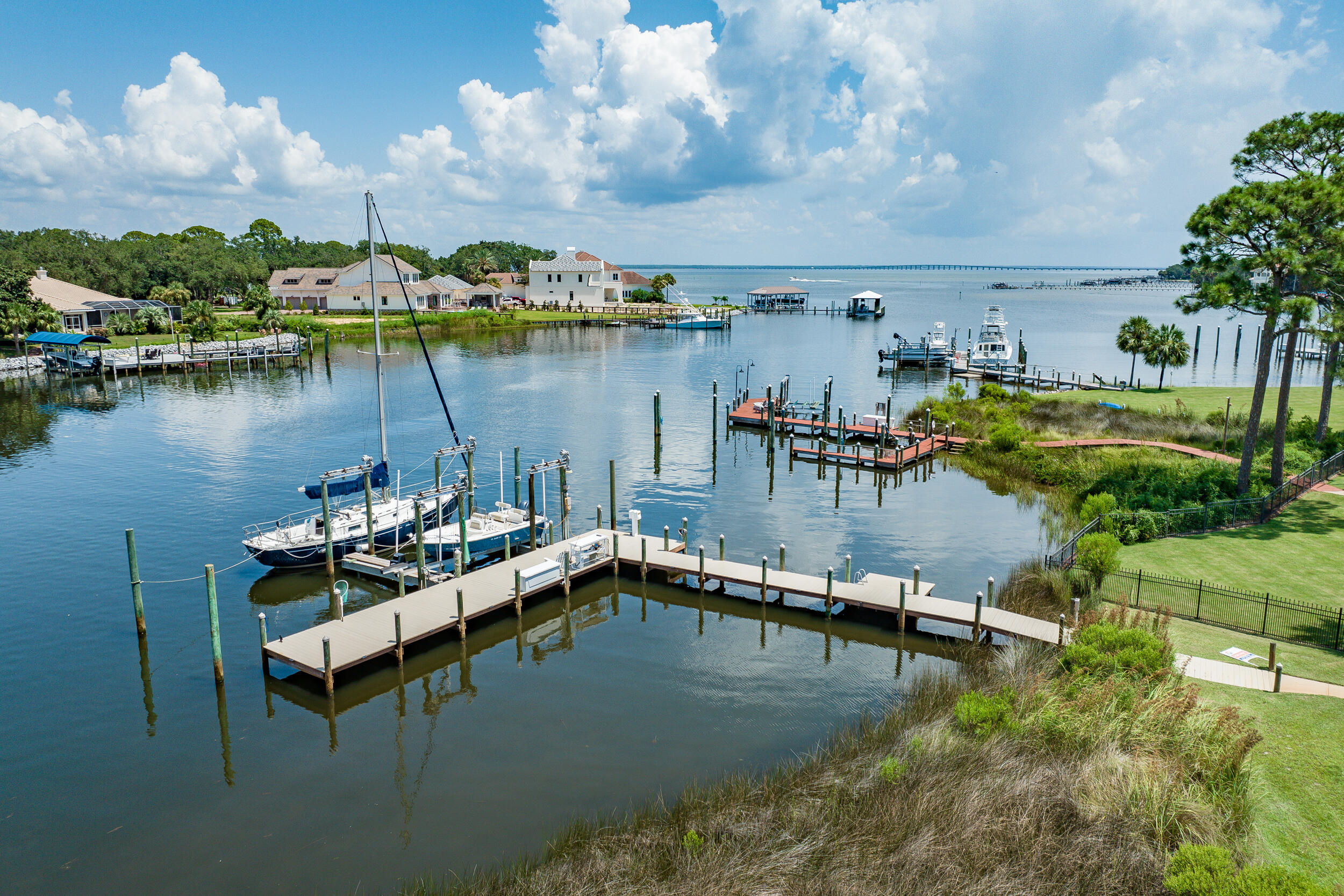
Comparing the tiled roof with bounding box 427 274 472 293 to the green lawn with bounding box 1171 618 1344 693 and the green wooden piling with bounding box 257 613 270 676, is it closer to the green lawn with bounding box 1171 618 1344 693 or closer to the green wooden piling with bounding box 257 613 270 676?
the green wooden piling with bounding box 257 613 270 676

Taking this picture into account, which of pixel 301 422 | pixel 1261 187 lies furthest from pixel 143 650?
pixel 1261 187

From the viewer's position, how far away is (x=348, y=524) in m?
28.5

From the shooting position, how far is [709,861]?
12562mm

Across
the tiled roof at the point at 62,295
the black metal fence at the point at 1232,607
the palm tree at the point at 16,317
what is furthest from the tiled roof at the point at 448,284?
the black metal fence at the point at 1232,607

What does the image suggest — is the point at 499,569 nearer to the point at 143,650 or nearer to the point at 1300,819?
the point at 143,650

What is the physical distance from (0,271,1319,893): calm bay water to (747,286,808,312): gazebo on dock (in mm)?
117550

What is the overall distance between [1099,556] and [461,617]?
1748 centimetres

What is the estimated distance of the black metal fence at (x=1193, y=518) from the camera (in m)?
25.7

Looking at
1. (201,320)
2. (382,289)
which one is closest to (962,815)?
(201,320)

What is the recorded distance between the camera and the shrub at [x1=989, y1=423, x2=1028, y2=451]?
4153 centimetres

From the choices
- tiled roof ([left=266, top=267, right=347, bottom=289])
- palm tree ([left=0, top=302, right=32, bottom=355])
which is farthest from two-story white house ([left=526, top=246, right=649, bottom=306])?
palm tree ([left=0, top=302, right=32, bottom=355])

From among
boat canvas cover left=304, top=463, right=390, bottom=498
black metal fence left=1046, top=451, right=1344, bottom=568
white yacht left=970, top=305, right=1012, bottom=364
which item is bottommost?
black metal fence left=1046, top=451, right=1344, bottom=568

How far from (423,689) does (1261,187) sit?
3079 cm

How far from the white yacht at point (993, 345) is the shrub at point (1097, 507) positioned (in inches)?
2055
